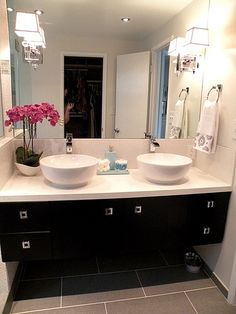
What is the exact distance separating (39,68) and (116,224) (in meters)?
1.31

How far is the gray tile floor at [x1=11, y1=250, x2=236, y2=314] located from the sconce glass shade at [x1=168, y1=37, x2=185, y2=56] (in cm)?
178

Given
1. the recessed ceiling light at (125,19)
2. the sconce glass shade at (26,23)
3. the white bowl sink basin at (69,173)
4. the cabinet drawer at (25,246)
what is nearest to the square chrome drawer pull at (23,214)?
the cabinet drawer at (25,246)

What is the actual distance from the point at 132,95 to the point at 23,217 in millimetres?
1288

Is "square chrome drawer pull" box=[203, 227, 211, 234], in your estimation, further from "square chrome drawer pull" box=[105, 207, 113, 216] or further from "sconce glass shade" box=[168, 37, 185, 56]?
"sconce glass shade" box=[168, 37, 185, 56]

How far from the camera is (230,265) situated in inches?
A: 69.3

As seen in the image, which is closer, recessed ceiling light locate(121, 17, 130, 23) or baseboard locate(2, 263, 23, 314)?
baseboard locate(2, 263, 23, 314)

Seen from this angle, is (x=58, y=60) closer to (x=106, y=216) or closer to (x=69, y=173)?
(x=69, y=173)

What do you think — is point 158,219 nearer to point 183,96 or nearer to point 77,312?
point 77,312

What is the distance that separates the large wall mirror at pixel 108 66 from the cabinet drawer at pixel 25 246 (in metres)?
0.80

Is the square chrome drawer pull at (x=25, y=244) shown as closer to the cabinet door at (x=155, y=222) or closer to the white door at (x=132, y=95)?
the cabinet door at (x=155, y=222)

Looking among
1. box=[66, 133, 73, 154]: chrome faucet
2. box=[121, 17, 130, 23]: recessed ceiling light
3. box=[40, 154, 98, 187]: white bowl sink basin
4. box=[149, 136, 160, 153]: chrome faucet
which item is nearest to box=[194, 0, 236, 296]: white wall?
box=[149, 136, 160, 153]: chrome faucet

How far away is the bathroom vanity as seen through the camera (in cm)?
153

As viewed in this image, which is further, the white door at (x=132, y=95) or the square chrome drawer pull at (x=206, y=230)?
the white door at (x=132, y=95)

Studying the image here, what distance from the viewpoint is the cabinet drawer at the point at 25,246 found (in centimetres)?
154
